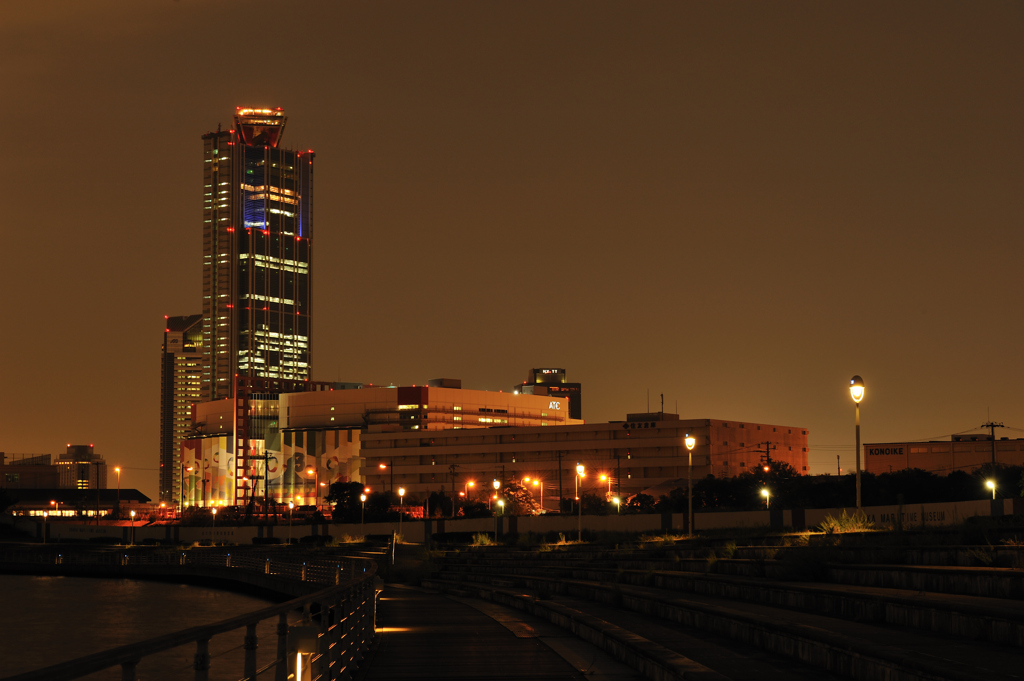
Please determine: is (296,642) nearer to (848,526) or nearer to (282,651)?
(282,651)

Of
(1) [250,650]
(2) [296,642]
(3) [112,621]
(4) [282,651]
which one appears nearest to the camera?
(1) [250,650]


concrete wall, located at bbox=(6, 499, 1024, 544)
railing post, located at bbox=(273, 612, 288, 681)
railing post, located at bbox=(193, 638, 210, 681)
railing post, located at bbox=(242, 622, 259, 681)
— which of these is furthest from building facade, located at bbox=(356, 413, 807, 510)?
railing post, located at bbox=(193, 638, 210, 681)

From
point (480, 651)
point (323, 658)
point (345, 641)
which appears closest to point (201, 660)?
point (323, 658)

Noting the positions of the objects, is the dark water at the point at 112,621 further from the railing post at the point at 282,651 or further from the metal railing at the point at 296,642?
the railing post at the point at 282,651

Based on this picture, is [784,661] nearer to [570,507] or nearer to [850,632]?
[850,632]

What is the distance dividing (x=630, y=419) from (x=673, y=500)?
59.5 metres

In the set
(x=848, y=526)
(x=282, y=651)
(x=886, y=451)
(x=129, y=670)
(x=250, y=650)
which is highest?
(x=886, y=451)

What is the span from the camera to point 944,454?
151625 millimetres

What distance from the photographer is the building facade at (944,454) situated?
14650cm

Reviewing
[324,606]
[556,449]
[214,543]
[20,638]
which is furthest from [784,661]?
[556,449]

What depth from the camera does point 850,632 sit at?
12.2 m

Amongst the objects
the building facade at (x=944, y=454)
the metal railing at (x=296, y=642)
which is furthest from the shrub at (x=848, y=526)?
the building facade at (x=944, y=454)

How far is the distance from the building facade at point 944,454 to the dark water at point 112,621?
11082 centimetres

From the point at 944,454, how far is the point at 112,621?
422ft
